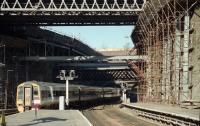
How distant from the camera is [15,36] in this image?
72.8 meters

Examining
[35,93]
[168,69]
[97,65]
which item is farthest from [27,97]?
[97,65]

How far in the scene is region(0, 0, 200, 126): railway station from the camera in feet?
133

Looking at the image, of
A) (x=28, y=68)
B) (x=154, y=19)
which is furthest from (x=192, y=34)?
(x=28, y=68)

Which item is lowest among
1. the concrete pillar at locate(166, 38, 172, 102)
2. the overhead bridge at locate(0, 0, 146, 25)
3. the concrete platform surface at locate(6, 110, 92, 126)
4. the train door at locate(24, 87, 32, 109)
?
the concrete platform surface at locate(6, 110, 92, 126)

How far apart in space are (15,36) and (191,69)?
107 ft

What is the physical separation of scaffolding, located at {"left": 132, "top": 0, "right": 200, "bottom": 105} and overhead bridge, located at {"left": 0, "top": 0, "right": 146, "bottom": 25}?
3.26 metres

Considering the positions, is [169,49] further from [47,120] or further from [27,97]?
[47,120]

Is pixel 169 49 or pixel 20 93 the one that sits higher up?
pixel 169 49

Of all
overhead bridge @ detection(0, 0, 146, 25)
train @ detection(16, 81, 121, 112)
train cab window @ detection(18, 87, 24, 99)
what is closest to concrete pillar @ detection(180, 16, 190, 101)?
train @ detection(16, 81, 121, 112)

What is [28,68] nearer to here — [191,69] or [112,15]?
[112,15]

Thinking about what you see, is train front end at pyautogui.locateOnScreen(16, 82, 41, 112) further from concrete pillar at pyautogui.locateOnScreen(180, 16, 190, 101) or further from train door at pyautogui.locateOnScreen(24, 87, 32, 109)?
concrete pillar at pyautogui.locateOnScreen(180, 16, 190, 101)

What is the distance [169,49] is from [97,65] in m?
41.3

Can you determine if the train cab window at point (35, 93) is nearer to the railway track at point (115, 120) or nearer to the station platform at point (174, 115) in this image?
the railway track at point (115, 120)

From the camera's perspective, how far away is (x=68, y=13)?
6538 centimetres
